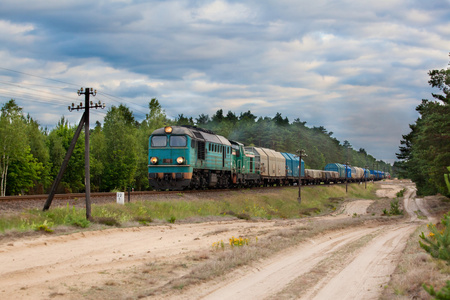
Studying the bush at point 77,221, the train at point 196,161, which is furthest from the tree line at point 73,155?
the bush at point 77,221

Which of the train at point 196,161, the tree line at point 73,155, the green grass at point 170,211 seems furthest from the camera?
the tree line at point 73,155

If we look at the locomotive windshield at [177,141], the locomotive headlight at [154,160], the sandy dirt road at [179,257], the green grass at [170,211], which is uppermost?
the locomotive windshield at [177,141]

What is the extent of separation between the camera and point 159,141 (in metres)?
33.0

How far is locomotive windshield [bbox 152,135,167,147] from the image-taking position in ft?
107

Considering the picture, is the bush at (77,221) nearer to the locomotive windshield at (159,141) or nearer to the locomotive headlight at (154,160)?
the locomotive headlight at (154,160)

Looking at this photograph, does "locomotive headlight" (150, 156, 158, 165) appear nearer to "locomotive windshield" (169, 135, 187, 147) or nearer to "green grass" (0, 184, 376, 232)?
"locomotive windshield" (169, 135, 187, 147)

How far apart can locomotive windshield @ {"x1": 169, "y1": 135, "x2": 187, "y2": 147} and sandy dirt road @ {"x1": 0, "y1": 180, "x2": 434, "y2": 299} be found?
10.8 meters

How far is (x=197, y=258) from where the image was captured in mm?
14938

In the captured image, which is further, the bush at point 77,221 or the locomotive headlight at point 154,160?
the locomotive headlight at point 154,160

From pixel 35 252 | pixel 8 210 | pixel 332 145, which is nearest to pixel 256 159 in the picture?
pixel 8 210

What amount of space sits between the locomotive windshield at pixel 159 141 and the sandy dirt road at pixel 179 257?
460 inches

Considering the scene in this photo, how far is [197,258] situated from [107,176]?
1955 inches

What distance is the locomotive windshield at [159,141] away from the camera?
32750mm

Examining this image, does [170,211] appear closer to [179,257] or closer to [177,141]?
[177,141]
